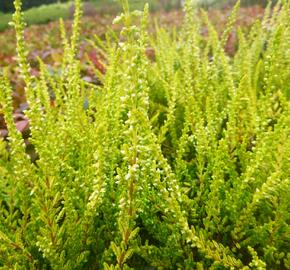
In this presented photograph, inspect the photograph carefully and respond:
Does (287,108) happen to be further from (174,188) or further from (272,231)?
(174,188)

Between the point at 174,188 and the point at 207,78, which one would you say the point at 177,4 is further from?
the point at 174,188

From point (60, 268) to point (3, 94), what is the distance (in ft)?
1.42

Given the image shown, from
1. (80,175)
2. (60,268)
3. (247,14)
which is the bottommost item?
(247,14)

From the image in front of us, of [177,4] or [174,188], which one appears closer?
[174,188]

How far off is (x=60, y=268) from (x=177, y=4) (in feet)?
40.3

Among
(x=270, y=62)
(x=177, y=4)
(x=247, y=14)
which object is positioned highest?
(x=270, y=62)

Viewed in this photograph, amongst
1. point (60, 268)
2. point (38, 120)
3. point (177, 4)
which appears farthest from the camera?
point (177, 4)

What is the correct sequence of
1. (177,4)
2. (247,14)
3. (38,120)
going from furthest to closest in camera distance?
(177,4), (247,14), (38,120)

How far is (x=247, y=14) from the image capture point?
7.42 m

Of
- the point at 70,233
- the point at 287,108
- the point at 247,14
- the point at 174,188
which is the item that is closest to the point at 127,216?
the point at 174,188

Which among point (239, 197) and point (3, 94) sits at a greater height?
point (3, 94)

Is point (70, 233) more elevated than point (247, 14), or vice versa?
point (70, 233)

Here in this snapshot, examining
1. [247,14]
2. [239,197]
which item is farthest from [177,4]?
[239,197]

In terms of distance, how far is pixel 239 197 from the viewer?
1245mm
